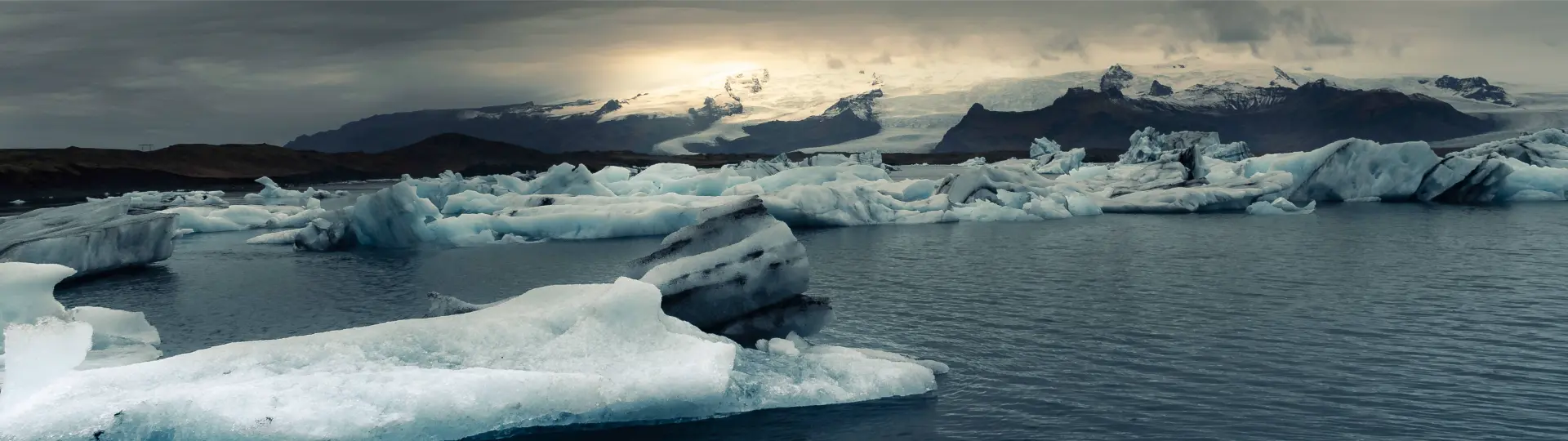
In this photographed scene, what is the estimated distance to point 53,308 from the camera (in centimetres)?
1206

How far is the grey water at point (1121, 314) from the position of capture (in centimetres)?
958

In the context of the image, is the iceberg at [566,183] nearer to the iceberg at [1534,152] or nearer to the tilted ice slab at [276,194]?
the tilted ice slab at [276,194]

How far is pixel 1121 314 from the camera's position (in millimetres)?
Result: 15336

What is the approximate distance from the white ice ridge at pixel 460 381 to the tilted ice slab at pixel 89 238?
14.2m

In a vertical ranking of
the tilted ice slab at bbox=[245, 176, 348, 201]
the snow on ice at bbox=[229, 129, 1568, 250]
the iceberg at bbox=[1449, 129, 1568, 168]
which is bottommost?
the tilted ice slab at bbox=[245, 176, 348, 201]

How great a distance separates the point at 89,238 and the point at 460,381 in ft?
54.8

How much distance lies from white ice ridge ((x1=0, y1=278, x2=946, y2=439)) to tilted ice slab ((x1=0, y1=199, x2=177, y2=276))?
46.5ft

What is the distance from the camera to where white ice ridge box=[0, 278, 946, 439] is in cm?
741

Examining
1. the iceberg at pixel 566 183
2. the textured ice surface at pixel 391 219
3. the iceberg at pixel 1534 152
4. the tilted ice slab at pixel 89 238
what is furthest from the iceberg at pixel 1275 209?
the tilted ice slab at pixel 89 238

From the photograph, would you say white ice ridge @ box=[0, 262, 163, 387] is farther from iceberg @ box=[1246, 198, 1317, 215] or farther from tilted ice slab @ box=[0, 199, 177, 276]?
iceberg @ box=[1246, 198, 1317, 215]

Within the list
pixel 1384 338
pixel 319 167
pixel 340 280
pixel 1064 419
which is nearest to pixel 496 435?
pixel 1064 419

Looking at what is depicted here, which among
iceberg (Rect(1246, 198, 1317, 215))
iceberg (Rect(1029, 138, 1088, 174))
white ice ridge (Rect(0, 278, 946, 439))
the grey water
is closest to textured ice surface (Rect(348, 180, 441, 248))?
the grey water

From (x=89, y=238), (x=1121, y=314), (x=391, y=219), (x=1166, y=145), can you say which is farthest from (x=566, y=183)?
(x=1166, y=145)

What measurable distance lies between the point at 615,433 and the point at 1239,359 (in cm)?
698
